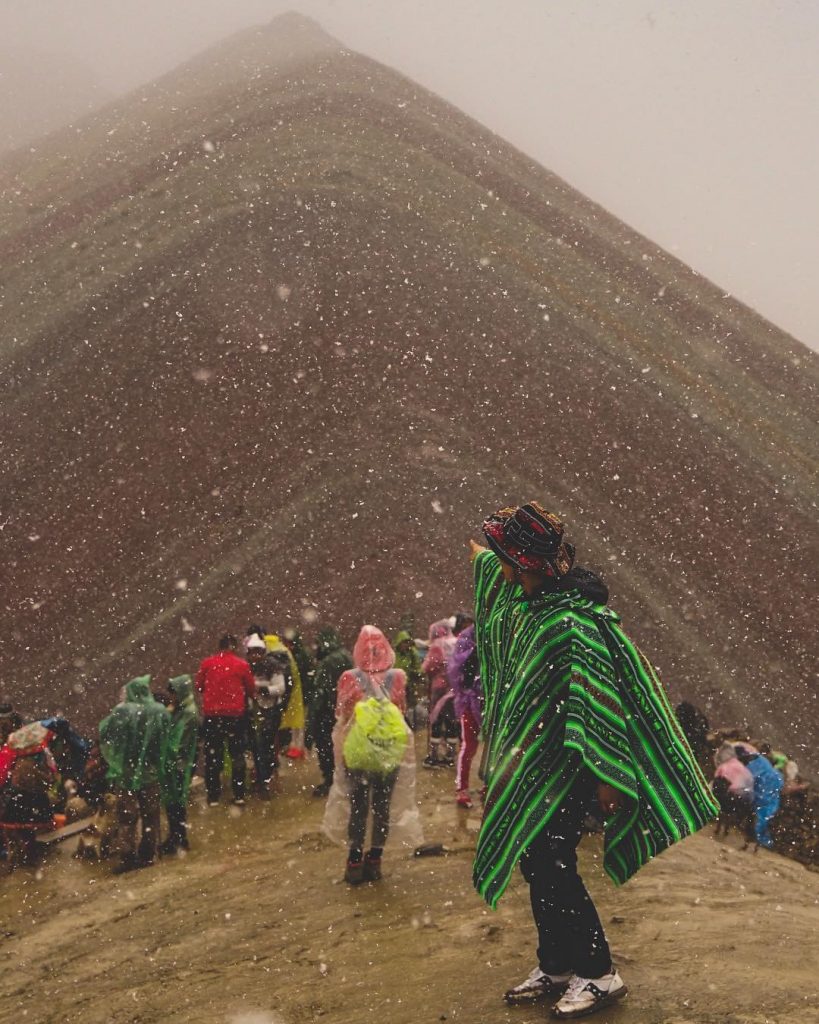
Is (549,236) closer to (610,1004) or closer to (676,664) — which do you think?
(676,664)

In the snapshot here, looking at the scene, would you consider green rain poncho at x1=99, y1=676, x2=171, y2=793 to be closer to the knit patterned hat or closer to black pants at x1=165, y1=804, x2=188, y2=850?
black pants at x1=165, y1=804, x2=188, y2=850

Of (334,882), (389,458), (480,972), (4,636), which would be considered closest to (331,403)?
(389,458)

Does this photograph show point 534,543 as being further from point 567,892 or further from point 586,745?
point 567,892

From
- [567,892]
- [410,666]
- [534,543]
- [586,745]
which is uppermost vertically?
[534,543]

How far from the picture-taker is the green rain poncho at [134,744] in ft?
27.2

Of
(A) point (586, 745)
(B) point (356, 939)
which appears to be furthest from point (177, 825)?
(A) point (586, 745)

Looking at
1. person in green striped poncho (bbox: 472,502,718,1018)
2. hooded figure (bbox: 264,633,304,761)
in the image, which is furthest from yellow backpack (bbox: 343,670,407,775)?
hooded figure (bbox: 264,633,304,761)

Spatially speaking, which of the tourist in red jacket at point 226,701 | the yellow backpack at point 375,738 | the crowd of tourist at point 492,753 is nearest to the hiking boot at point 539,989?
the crowd of tourist at point 492,753

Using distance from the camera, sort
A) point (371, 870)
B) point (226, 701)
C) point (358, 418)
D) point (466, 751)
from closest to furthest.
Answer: point (371, 870), point (466, 751), point (226, 701), point (358, 418)

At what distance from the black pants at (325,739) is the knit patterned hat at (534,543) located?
5792 millimetres

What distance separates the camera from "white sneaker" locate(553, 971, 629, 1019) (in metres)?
4.17

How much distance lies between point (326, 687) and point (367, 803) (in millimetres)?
2617

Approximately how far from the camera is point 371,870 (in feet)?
23.0

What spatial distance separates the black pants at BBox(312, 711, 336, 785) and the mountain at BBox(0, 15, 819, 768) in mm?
6408
